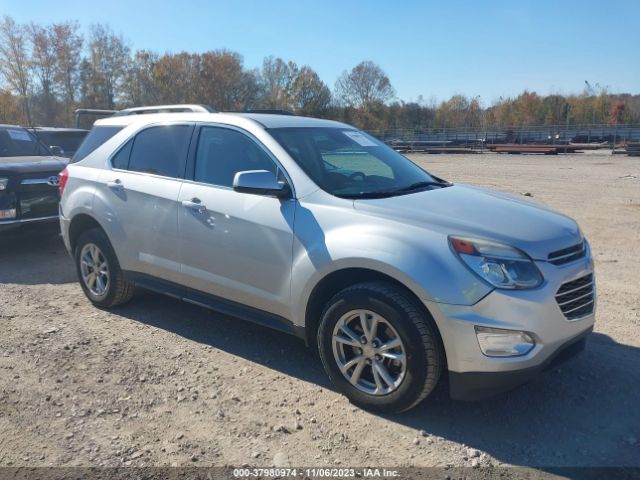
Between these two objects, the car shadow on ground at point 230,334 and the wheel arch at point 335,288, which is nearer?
the wheel arch at point 335,288

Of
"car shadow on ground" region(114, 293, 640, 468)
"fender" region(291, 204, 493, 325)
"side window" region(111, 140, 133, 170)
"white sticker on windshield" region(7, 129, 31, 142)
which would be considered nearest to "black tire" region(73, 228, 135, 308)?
"side window" region(111, 140, 133, 170)

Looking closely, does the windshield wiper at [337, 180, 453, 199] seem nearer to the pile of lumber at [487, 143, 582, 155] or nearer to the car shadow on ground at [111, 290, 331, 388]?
the car shadow on ground at [111, 290, 331, 388]

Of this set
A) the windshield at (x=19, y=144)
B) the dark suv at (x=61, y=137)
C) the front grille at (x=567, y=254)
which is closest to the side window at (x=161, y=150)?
the front grille at (x=567, y=254)

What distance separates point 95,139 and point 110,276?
1394 mm

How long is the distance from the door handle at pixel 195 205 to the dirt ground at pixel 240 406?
Answer: 114 centimetres

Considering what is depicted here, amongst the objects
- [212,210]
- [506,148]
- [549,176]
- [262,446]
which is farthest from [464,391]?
[506,148]

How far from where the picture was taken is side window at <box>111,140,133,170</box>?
17.2ft

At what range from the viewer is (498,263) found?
323 centimetres

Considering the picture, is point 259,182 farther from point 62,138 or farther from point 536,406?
point 62,138

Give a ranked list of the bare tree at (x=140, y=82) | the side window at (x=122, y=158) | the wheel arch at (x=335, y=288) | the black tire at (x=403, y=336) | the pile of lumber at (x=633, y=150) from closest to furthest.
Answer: the black tire at (x=403, y=336), the wheel arch at (x=335, y=288), the side window at (x=122, y=158), the pile of lumber at (x=633, y=150), the bare tree at (x=140, y=82)

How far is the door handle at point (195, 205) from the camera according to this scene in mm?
4410

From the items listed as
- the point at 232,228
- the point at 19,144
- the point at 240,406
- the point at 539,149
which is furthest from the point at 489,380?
the point at 539,149

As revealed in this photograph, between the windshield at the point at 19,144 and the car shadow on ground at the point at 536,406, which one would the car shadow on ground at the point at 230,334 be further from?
the windshield at the point at 19,144

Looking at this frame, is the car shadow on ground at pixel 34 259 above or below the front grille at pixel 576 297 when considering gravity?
below
